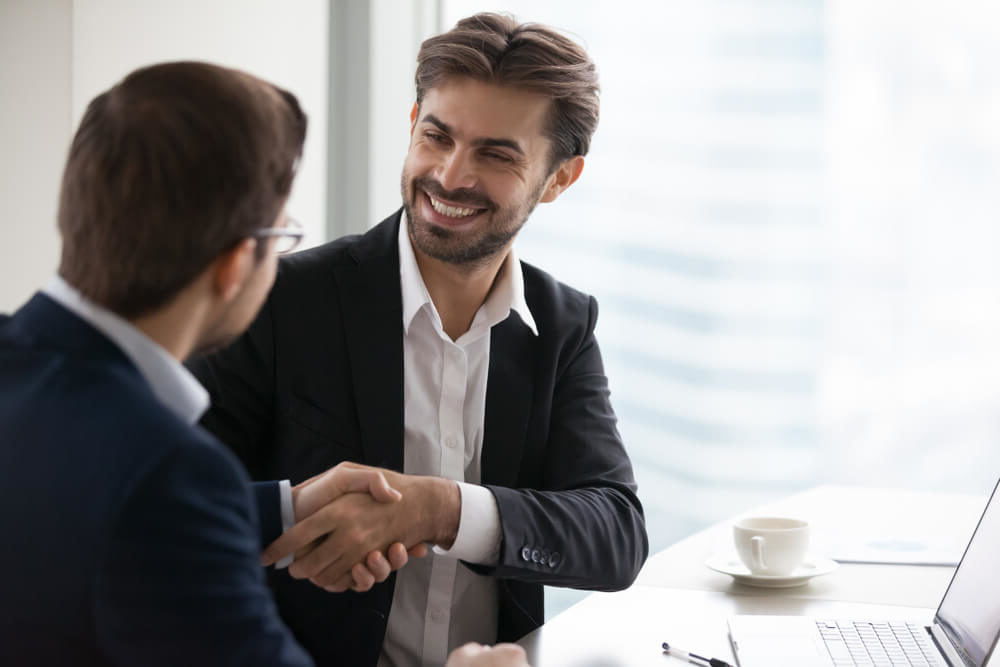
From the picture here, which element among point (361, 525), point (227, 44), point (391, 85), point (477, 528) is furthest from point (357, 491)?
point (391, 85)

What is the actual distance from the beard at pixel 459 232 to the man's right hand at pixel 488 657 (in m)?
0.79

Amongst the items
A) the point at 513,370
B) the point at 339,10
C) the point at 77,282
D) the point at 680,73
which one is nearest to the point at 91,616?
the point at 77,282

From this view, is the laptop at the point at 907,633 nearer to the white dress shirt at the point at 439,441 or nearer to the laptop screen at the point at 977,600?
the laptop screen at the point at 977,600

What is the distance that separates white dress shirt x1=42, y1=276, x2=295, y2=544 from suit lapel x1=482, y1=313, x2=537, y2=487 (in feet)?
3.03

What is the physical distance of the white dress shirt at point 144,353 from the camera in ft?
3.00

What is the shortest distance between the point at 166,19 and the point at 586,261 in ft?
5.86

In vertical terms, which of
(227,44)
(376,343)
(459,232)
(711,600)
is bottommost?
(711,600)

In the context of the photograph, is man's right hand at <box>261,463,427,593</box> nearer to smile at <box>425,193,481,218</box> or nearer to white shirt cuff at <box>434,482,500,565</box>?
white shirt cuff at <box>434,482,500,565</box>

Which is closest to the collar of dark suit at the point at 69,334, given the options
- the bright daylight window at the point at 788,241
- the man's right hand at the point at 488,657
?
the man's right hand at the point at 488,657

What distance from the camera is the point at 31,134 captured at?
243 centimetres

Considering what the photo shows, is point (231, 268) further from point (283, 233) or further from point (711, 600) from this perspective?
point (711, 600)

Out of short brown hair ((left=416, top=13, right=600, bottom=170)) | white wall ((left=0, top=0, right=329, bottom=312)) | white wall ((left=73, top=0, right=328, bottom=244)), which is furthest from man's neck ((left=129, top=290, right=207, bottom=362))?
white wall ((left=0, top=0, right=329, bottom=312))

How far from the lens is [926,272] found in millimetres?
3797

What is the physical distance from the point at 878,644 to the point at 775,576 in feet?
1.04
